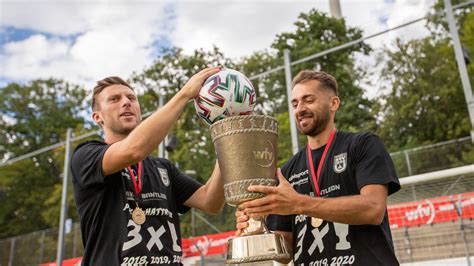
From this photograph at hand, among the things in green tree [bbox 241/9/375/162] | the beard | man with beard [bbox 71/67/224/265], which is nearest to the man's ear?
man with beard [bbox 71/67/224/265]

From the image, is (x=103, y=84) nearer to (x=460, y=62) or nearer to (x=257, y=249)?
(x=257, y=249)

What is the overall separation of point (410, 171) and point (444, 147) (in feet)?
4.20

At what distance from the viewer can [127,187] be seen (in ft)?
9.77

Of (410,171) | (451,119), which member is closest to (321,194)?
(410,171)

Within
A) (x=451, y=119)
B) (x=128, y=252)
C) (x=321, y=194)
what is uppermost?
(x=451, y=119)

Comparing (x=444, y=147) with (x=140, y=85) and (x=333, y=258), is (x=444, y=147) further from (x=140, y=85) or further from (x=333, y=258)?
(x=140, y=85)

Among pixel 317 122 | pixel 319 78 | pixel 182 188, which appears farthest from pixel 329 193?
pixel 182 188

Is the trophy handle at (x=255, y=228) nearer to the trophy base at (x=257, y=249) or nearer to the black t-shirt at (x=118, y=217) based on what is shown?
the trophy base at (x=257, y=249)

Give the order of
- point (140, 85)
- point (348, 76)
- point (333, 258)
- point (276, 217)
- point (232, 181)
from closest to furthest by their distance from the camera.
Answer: point (232, 181) → point (333, 258) → point (276, 217) → point (348, 76) → point (140, 85)

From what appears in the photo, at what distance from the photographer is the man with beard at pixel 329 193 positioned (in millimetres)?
2375

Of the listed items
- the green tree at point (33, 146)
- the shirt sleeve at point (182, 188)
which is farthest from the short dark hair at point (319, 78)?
the green tree at point (33, 146)

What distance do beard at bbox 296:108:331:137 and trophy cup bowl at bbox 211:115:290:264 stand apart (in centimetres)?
67

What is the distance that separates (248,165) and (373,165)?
821 mm

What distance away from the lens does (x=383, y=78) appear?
27.9 meters
